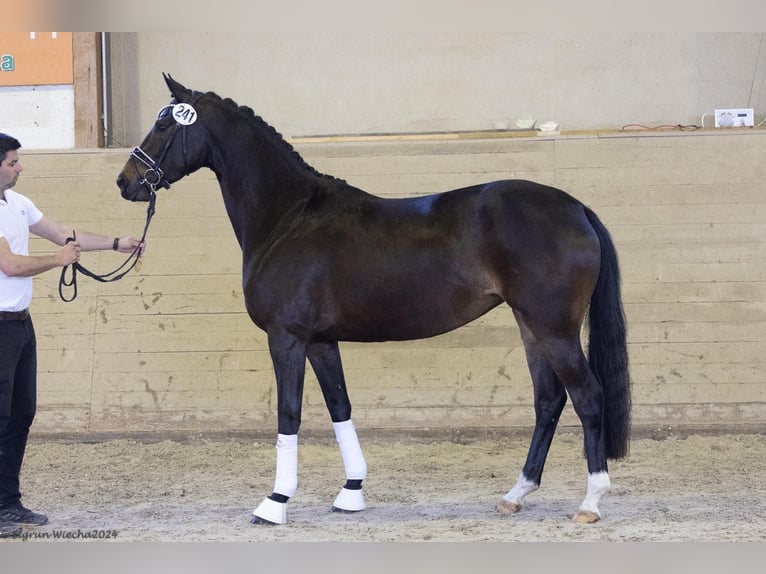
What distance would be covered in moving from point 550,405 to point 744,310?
2.24 m

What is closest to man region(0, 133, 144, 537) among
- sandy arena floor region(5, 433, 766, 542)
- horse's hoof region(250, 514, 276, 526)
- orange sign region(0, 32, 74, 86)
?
sandy arena floor region(5, 433, 766, 542)

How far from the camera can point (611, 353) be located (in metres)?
3.66

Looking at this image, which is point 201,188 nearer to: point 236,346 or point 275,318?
point 236,346

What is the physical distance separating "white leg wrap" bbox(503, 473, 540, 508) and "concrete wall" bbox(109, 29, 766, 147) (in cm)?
330

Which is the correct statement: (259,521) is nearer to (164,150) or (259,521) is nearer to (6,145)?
(164,150)

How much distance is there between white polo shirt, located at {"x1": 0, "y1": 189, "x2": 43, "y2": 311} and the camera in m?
3.56

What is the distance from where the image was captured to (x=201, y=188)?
18.8ft

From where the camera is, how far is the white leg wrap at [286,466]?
366cm

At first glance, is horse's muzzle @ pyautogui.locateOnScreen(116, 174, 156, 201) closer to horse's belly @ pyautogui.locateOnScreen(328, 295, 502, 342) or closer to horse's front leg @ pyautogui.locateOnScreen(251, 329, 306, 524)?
horse's front leg @ pyautogui.locateOnScreen(251, 329, 306, 524)

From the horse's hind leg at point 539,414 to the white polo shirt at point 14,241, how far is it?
7.20ft

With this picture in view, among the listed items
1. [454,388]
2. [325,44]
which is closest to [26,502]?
[454,388]

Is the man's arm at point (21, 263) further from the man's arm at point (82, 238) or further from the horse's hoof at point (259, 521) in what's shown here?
the horse's hoof at point (259, 521)

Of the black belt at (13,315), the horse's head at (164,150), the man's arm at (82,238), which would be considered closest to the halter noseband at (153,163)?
the horse's head at (164,150)

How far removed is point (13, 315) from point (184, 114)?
115cm
